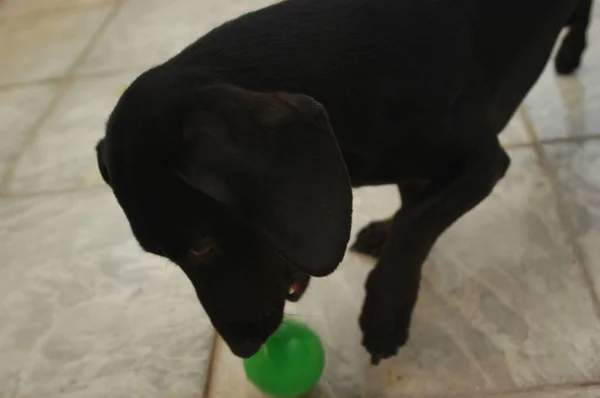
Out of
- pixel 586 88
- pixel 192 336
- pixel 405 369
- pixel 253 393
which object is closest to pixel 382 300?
pixel 405 369

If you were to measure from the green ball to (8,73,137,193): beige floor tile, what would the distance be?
841 mm

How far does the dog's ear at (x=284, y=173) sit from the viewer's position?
2.58 ft

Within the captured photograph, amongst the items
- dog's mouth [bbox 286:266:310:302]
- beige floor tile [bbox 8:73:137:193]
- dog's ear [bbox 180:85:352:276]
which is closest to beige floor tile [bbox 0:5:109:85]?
beige floor tile [bbox 8:73:137:193]

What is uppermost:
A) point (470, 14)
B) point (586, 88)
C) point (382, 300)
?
point (470, 14)

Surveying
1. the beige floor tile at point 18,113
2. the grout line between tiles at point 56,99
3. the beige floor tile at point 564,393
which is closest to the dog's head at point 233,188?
the beige floor tile at point 564,393

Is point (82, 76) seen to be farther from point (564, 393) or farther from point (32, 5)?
point (564, 393)

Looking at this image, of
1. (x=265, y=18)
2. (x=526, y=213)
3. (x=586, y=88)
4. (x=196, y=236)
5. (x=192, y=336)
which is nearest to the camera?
(x=196, y=236)

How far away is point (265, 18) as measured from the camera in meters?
1.08

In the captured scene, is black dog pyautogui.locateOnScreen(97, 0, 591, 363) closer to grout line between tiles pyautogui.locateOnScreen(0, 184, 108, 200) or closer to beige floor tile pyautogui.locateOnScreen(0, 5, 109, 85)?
grout line between tiles pyautogui.locateOnScreen(0, 184, 108, 200)

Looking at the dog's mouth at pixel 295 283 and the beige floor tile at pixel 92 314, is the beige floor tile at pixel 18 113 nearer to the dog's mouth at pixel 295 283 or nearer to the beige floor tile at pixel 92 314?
the beige floor tile at pixel 92 314

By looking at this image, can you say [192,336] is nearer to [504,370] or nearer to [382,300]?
[382,300]

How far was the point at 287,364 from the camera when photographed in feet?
3.61

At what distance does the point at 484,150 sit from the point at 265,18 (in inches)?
15.1

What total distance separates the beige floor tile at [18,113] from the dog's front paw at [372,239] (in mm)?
1028
